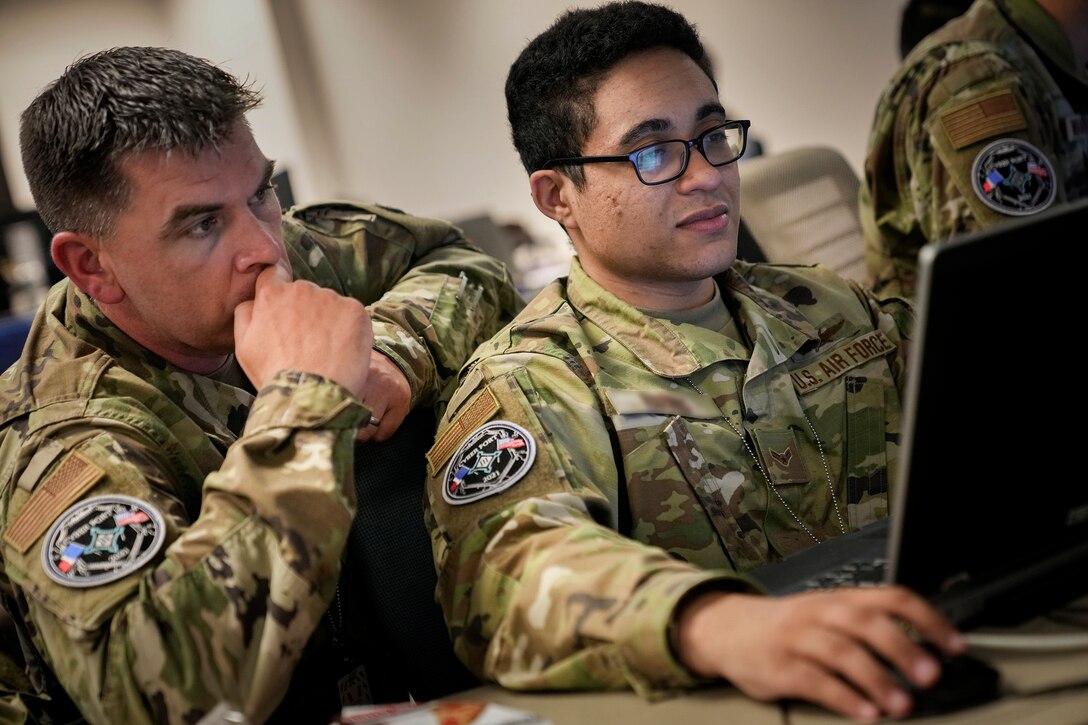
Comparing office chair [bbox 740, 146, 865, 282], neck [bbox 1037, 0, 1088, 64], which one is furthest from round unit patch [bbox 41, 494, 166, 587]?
neck [bbox 1037, 0, 1088, 64]

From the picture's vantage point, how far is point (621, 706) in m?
0.99

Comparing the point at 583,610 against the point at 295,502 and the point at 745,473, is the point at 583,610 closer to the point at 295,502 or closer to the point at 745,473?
the point at 295,502

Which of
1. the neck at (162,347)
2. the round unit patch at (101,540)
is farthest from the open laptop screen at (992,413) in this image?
the neck at (162,347)

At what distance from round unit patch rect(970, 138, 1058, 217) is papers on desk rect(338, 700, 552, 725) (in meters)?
1.57

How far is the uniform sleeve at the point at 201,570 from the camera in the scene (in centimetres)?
109

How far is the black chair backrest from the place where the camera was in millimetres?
1406

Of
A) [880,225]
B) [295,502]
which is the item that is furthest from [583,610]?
[880,225]

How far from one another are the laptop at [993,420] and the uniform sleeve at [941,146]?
1371 mm

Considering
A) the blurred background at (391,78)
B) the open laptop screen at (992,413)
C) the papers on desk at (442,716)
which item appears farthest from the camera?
the blurred background at (391,78)

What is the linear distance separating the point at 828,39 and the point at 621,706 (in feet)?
18.4

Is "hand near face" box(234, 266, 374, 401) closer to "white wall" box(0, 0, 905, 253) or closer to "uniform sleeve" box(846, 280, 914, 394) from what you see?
"uniform sleeve" box(846, 280, 914, 394)

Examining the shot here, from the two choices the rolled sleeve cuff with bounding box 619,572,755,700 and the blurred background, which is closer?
the rolled sleeve cuff with bounding box 619,572,755,700

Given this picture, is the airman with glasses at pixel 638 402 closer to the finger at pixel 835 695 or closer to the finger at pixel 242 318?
the finger at pixel 835 695

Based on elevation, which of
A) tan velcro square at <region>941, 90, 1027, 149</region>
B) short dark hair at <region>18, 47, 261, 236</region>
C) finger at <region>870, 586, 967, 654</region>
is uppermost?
short dark hair at <region>18, 47, 261, 236</region>
